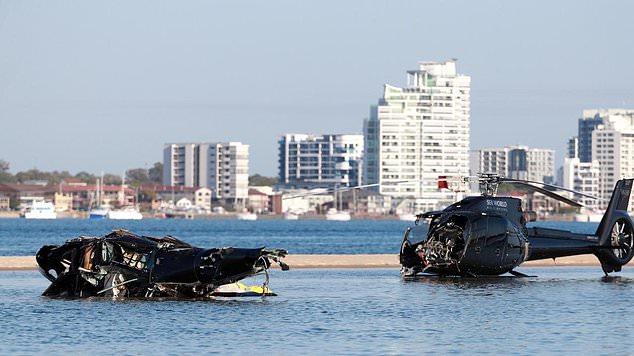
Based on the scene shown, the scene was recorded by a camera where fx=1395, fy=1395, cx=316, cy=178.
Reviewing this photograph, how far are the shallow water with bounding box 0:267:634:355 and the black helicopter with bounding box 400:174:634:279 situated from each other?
1.44m

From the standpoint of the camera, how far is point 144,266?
41.8 metres

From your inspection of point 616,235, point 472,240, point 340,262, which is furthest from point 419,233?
point 340,262

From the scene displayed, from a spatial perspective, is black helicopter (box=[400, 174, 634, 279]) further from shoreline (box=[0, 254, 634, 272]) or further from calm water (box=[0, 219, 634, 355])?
shoreline (box=[0, 254, 634, 272])

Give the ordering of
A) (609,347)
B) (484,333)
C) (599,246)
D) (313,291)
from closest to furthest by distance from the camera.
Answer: (609,347)
(484,333)
(313,291)
(599,246)

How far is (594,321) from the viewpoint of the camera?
37.1 m

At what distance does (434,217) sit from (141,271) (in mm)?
13325

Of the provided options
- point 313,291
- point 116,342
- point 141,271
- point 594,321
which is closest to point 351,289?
point 313,291

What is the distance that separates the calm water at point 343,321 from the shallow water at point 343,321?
27 millimetres

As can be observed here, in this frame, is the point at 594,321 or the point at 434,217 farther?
the point at 434,217

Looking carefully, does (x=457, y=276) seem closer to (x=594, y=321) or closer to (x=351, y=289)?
(x=351, y=289)

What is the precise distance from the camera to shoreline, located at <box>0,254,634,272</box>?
200 feet

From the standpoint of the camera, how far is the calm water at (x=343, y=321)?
31.5 meters

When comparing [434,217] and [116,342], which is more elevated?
[434,217]

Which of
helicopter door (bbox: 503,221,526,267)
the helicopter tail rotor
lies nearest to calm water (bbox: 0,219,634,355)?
helicopter door (bbox: 503,221,526,267)
